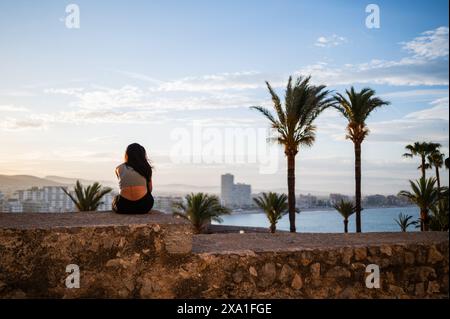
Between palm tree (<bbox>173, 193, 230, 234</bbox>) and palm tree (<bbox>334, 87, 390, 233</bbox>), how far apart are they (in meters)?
8.99

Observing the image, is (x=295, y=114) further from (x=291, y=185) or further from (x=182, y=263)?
(x=182, y=263)

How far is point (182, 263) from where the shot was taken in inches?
185

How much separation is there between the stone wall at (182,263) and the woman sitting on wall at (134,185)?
0.31m

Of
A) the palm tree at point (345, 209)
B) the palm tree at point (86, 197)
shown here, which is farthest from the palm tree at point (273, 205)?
the palm tree at point (86, 197)

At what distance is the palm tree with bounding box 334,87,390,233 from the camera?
77.5 ft

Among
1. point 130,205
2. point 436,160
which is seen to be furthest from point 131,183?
point 436,160

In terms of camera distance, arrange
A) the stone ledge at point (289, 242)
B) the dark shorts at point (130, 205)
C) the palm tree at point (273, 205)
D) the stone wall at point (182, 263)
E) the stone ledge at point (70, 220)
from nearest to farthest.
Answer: the stone wall at point (182, 263) → the stone ledge at point (70, 220) → the stone ledge at point (289, 242) → the dark shorts at point (130, 205) → the palm tree at point (273, 205)

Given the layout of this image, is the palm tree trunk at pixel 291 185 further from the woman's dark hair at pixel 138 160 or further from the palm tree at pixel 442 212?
the woman's dark hair at pixel 138 160

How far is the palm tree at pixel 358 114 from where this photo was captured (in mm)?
23623

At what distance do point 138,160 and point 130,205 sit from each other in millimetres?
700

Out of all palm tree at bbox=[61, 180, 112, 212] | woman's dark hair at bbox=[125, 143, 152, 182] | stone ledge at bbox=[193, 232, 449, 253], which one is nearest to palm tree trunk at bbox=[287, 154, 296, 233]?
palm tree at bbox=[61, 180, 112, 212]

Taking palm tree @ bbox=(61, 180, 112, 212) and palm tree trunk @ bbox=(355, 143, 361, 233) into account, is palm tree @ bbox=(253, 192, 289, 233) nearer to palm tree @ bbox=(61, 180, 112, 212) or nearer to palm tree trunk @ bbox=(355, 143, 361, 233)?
Result: palm tree trunk @ bbox=(355, 143, 361, 233)
